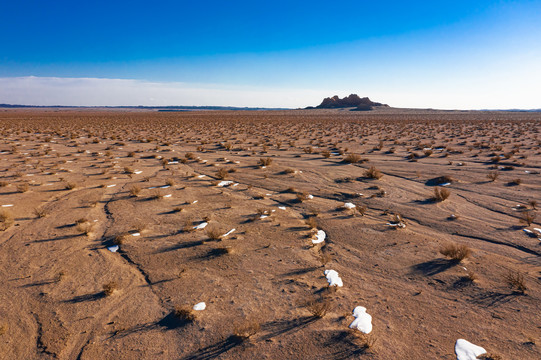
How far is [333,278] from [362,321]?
99 cm

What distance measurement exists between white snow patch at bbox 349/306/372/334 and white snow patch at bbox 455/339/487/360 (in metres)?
0.91

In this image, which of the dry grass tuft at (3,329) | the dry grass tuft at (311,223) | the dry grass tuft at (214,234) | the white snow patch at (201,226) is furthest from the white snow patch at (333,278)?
the dry grass tuft at (3,329)

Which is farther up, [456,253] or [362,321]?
[456,253]

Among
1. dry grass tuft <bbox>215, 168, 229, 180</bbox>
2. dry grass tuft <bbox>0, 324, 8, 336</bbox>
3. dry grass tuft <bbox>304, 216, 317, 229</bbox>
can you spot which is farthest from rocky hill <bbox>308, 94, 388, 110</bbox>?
dry grass tuft <bbox>0, 324, 8, 336</bbox>

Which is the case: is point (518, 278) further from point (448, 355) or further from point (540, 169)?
point (540, 169)

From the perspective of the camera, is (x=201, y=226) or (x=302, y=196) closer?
(x=201, y=226)

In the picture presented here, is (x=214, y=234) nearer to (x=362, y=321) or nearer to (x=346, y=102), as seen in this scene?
(x=362, y=321)

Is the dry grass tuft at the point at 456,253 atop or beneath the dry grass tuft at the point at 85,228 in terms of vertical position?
atop

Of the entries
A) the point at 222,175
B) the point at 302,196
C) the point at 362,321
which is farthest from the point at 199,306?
the point at 222,175

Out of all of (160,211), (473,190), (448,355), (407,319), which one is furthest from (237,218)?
(473,190)

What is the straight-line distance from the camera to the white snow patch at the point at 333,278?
14.6 feet

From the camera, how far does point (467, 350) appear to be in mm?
3193

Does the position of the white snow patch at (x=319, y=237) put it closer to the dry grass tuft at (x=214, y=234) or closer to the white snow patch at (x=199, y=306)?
the dry grass tuft at (x=214, y=234)

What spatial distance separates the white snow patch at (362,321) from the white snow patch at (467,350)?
0.91m
